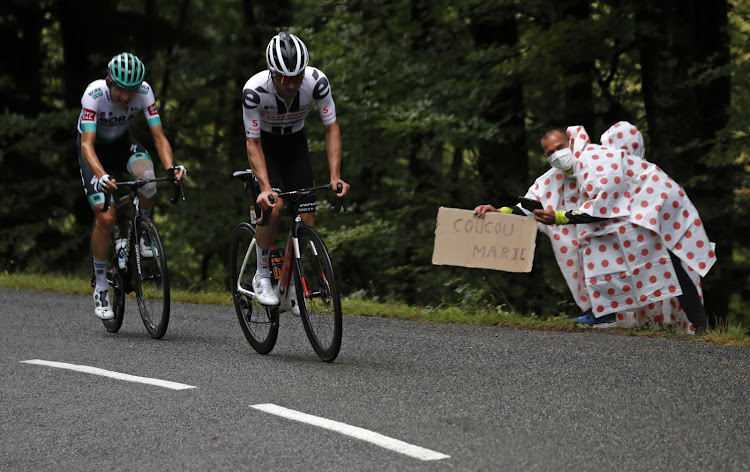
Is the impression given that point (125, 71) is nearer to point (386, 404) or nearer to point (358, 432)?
point (386, 404)

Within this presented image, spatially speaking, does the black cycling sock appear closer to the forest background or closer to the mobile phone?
the mobile phone

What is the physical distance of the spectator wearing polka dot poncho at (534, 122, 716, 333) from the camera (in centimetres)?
830

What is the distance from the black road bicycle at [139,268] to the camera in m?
7.97

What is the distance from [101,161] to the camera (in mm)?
8523

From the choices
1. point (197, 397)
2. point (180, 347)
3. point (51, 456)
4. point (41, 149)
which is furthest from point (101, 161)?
point (41, 149)

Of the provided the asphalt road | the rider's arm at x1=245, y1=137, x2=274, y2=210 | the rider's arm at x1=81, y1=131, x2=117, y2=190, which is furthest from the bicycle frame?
the rider's arm at x1=81, y1=131, x2=117, y2=190

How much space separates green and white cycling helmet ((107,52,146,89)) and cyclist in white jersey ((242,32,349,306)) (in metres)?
1.43

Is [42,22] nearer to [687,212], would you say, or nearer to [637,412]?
[687,212]

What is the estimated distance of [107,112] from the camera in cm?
817

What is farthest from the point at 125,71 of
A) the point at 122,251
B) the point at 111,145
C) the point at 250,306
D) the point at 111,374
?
the point at 111,374

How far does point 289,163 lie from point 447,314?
2.97 meters

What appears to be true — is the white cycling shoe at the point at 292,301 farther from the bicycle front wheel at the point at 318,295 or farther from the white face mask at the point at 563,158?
the white face mask at the point at 563,158

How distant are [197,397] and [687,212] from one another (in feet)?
15.0

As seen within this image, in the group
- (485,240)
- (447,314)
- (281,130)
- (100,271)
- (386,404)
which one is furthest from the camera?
(447,314)
